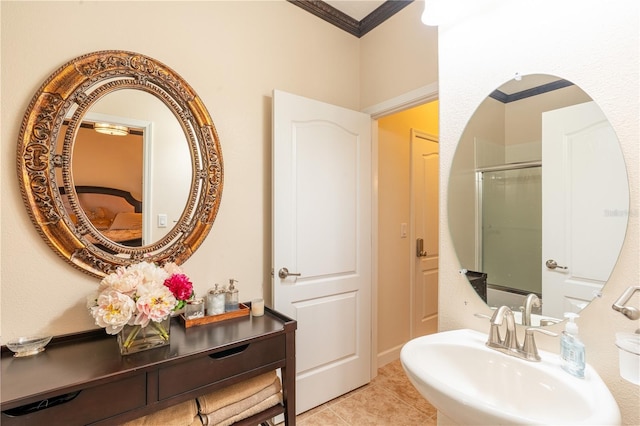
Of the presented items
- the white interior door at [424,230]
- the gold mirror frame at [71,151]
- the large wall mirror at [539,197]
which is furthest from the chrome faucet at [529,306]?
the white interior door at [424,230]

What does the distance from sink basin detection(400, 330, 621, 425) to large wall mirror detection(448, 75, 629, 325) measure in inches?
7.8

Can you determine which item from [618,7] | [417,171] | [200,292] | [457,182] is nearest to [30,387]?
[200,292]

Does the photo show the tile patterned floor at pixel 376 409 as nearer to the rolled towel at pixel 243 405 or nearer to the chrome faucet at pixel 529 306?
the rolled towel at pixel 243 405

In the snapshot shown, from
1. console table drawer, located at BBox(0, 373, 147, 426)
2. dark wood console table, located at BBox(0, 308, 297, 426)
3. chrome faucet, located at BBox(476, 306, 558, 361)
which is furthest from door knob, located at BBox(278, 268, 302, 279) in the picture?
chrome faucet, located at BBox(476, 306, 558, 361)

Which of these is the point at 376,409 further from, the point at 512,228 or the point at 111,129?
the point at 111,129

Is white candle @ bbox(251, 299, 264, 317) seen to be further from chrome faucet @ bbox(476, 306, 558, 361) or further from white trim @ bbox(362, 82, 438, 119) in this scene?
white trim @ bbox(362, 82, 438, 119)

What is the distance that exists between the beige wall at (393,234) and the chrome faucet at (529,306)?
139 centimetres

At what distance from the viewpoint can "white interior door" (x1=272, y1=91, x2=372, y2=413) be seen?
71.3 inches

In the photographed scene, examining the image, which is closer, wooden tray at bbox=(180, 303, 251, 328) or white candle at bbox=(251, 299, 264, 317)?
wooden tray at bbox=(180, 303, 251, 328)

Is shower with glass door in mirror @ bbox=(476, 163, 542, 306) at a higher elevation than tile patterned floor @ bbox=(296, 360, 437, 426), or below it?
higher

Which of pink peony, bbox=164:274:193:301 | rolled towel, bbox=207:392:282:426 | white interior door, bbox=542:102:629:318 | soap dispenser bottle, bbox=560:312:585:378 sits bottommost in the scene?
rolled towel, bbox=207:392:282:426

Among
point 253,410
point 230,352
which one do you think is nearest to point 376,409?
point 253,410

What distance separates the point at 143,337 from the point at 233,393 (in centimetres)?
46

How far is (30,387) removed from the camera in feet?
2.99
